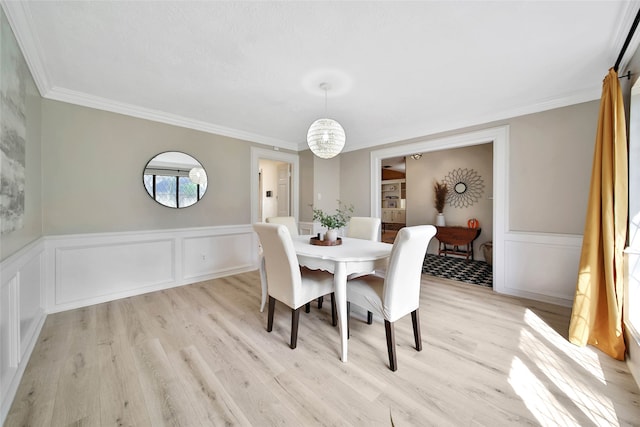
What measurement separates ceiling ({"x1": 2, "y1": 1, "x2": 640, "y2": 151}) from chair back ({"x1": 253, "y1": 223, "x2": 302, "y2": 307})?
1360 mm

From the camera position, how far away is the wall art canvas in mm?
1354

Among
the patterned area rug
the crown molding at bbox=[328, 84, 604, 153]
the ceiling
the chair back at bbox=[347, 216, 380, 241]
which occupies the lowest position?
the patterned area rug

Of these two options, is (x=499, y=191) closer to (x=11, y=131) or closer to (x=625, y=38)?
(x=625, y=38)

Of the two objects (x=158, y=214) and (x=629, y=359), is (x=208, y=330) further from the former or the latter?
(x=629, y=359)

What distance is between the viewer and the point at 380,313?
1.67 m

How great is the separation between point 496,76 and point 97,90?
3941 mm

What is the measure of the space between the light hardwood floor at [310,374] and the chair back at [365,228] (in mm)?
1006

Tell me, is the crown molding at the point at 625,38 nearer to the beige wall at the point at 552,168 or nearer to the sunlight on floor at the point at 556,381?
the beige wall at the point at 552,168

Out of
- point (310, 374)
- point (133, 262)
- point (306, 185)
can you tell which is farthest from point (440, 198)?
point (133, 262)

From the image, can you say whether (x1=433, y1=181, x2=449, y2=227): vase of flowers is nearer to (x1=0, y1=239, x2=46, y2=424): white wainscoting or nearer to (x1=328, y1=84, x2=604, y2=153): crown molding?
(x1=328, y1=84, x2=604, y2=153): crown molding

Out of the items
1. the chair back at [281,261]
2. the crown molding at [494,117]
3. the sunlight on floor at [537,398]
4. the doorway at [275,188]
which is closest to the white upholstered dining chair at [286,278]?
the chair back at [281,261]

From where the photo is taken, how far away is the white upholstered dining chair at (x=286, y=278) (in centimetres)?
176

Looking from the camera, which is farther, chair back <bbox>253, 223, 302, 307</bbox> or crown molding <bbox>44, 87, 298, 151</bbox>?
crown molding <bbox>44, 87, 298, 151</bbox>

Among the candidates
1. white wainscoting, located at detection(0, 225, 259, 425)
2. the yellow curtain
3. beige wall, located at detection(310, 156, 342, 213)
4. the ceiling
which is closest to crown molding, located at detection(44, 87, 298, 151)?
the ceiling
